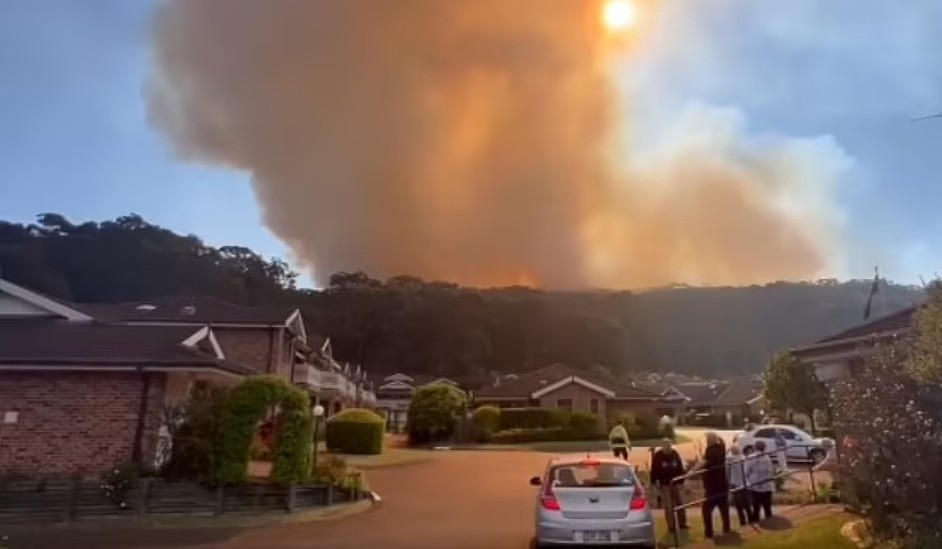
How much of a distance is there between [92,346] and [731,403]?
90.6m

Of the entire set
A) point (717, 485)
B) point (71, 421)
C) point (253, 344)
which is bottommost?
point (717, 485)

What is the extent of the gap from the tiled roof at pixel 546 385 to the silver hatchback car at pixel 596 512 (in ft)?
172

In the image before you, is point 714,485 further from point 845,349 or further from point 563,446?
point 563,446

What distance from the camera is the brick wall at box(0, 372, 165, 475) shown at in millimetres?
17531

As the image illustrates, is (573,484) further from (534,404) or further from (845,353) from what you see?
(534,404)

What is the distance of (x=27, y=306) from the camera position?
A: 72.7 feet

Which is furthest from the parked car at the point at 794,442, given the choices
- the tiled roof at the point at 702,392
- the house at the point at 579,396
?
the tiled roof at the point at 702,392

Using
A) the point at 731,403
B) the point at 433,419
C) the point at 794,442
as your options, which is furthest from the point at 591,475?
the point at 731,403

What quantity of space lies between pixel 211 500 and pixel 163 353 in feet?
12.7

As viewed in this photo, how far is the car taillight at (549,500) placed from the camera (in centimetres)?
1180

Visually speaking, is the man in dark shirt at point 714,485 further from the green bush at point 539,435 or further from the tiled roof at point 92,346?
the green bush at point 539,435

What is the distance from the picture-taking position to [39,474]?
17.2 m

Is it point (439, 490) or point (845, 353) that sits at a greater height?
point (845, 353)

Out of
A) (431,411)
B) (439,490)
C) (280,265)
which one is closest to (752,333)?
(280,265)
